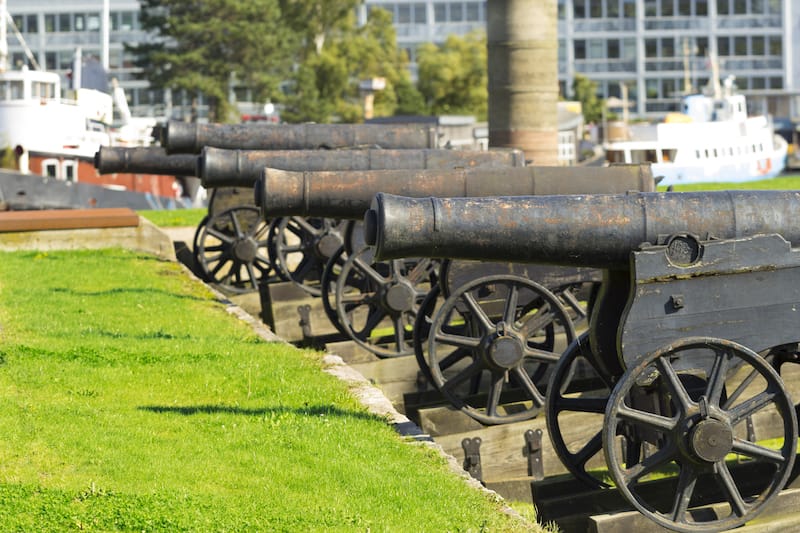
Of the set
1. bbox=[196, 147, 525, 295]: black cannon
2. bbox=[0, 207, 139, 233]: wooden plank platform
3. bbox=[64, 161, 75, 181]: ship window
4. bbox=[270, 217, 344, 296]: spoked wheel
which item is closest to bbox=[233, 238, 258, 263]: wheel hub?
bbox=[270, 217, 344, 296]: spoked wheel

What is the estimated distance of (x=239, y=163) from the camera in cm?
1329

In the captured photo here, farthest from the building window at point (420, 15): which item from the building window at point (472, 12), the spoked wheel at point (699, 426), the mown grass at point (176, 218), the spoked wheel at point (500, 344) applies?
the spoked wheel at point (699, 426)

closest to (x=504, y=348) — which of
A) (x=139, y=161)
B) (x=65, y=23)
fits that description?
(x=139, y=161)

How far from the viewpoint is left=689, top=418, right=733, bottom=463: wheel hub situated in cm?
683

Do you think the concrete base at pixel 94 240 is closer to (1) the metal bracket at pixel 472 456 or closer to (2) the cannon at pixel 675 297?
(1) the metal bracket at pixel 472 456

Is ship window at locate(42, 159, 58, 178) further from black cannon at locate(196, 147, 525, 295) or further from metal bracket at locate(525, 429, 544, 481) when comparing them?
metal bracket at locate(525, 429, 544, 481)

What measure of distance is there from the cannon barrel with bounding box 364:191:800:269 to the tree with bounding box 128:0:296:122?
1881 inches

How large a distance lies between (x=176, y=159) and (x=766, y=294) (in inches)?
473

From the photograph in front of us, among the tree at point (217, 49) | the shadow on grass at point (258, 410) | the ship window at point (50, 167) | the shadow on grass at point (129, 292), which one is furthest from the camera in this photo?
the tree at point (217, 49)

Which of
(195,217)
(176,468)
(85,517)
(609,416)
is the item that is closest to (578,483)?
(609,416)

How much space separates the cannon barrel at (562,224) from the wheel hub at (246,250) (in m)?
9.46

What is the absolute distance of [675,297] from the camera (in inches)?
276

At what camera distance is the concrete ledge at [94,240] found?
1808cm

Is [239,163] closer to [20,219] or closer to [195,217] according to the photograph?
[20,219]
